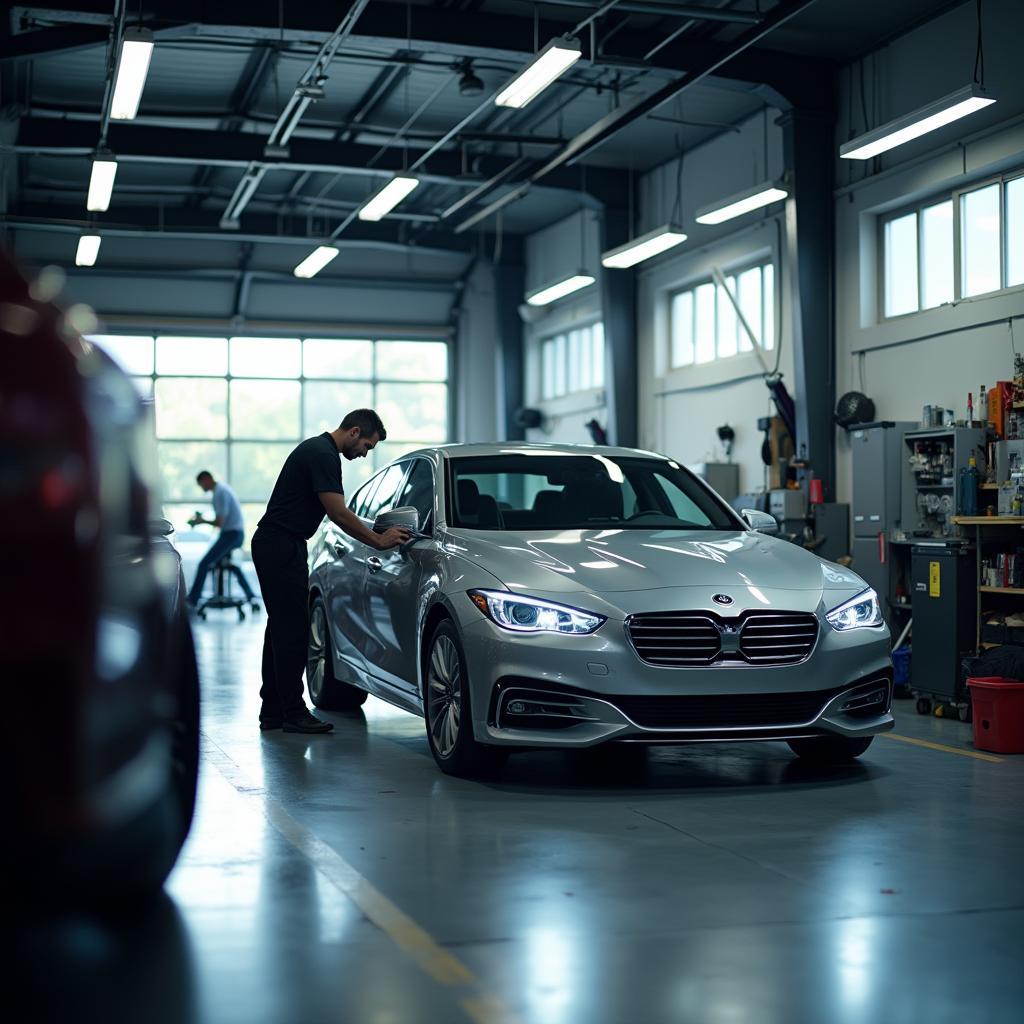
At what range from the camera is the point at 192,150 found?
1647cm

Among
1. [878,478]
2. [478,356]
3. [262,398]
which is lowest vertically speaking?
[878,478]

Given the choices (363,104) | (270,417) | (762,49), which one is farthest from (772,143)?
(270,417)

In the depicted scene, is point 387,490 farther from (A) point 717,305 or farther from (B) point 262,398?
(B) point 262,398

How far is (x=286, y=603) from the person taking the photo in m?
→ 7.50

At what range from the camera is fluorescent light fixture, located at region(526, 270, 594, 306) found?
17844 mm

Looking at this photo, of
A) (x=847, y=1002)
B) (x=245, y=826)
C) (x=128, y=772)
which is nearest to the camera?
(x=128, y=772)

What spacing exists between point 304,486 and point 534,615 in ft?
7.81

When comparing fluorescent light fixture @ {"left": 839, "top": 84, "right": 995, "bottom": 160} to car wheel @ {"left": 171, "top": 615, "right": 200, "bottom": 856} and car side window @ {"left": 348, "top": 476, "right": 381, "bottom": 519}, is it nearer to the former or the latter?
car side window @ {"left": 348, "top": 476, "right": 381, "bottom": 519}

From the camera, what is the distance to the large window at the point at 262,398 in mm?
24078

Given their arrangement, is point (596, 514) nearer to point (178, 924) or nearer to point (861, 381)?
point (178, 924)

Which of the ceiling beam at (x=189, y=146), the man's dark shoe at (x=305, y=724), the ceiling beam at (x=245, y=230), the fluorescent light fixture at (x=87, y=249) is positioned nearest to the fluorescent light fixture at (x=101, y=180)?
the ceiling beam at (x=189, y=146)

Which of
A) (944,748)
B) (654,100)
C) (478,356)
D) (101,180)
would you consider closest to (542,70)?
(654,100)

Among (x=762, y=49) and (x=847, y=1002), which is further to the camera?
(x=762, y=49)

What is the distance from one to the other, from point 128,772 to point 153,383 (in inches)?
871
